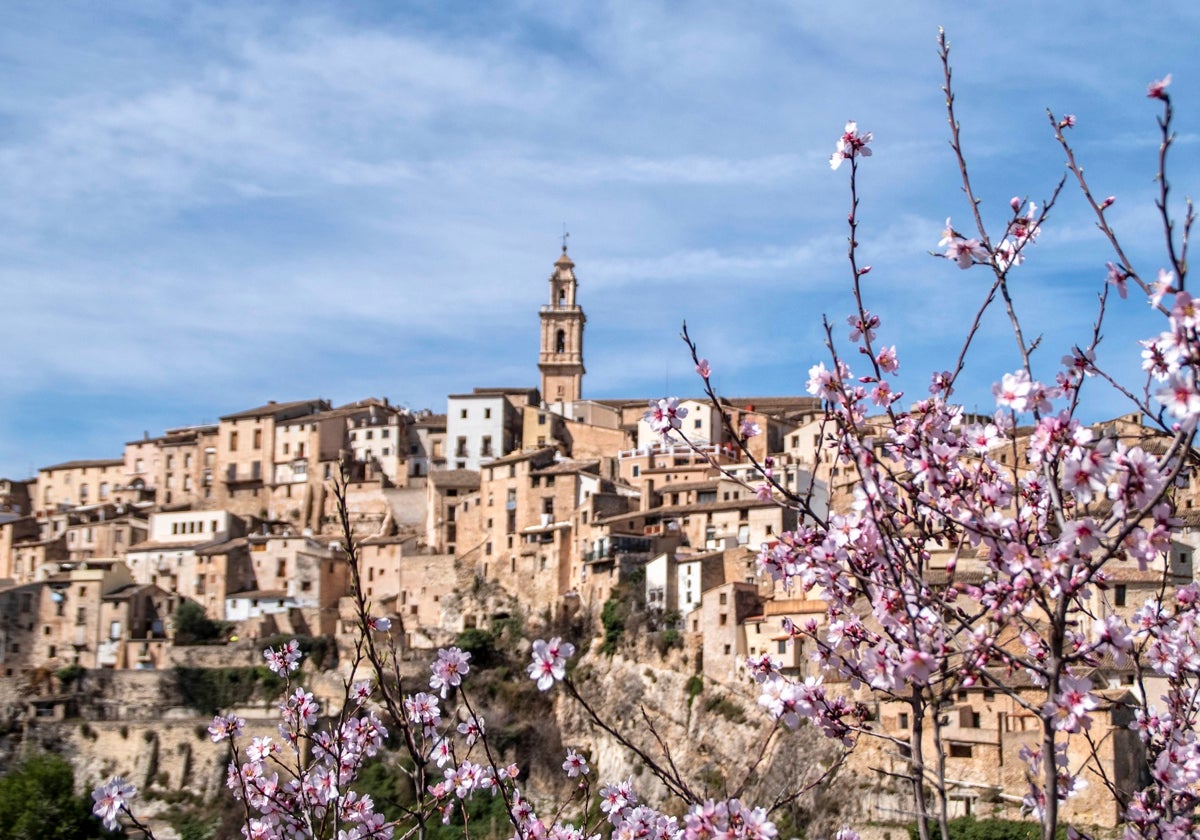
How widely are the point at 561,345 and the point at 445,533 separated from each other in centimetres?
2797

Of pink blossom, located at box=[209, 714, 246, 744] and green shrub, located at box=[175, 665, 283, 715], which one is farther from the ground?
pink blossom, located at box=[209, 714, 246, 744]

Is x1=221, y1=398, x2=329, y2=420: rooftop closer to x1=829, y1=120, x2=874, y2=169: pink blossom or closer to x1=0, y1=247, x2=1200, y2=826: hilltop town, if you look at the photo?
x1=0, y1=247, x2=1200, y2=826: hilltop town

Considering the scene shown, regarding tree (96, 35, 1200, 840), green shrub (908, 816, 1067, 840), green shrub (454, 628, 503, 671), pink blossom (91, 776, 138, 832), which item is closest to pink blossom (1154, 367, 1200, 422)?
tree (96, 35, 1200, 840)

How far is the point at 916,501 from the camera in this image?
8.12 metres

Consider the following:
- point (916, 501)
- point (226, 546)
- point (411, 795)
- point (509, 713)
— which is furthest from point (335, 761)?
point (226, 546)

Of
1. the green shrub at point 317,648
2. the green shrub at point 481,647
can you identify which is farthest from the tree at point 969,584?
the green shrub at point 317,648

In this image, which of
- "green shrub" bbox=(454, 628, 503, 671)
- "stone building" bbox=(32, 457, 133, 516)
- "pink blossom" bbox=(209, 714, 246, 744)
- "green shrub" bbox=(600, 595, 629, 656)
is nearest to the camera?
"pink blossom" bbox=(209, 714, 246, 744)

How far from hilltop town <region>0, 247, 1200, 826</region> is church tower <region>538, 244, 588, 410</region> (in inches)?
5.6

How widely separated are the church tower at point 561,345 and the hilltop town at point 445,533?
0.47ft

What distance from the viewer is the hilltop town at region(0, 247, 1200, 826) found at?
53.4 m

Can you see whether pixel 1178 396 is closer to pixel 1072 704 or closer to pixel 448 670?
pixel 1072 704

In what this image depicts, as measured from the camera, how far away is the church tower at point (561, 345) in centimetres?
9562

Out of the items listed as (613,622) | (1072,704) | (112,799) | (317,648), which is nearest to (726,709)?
(613,622)

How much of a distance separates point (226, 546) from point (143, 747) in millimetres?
13960
